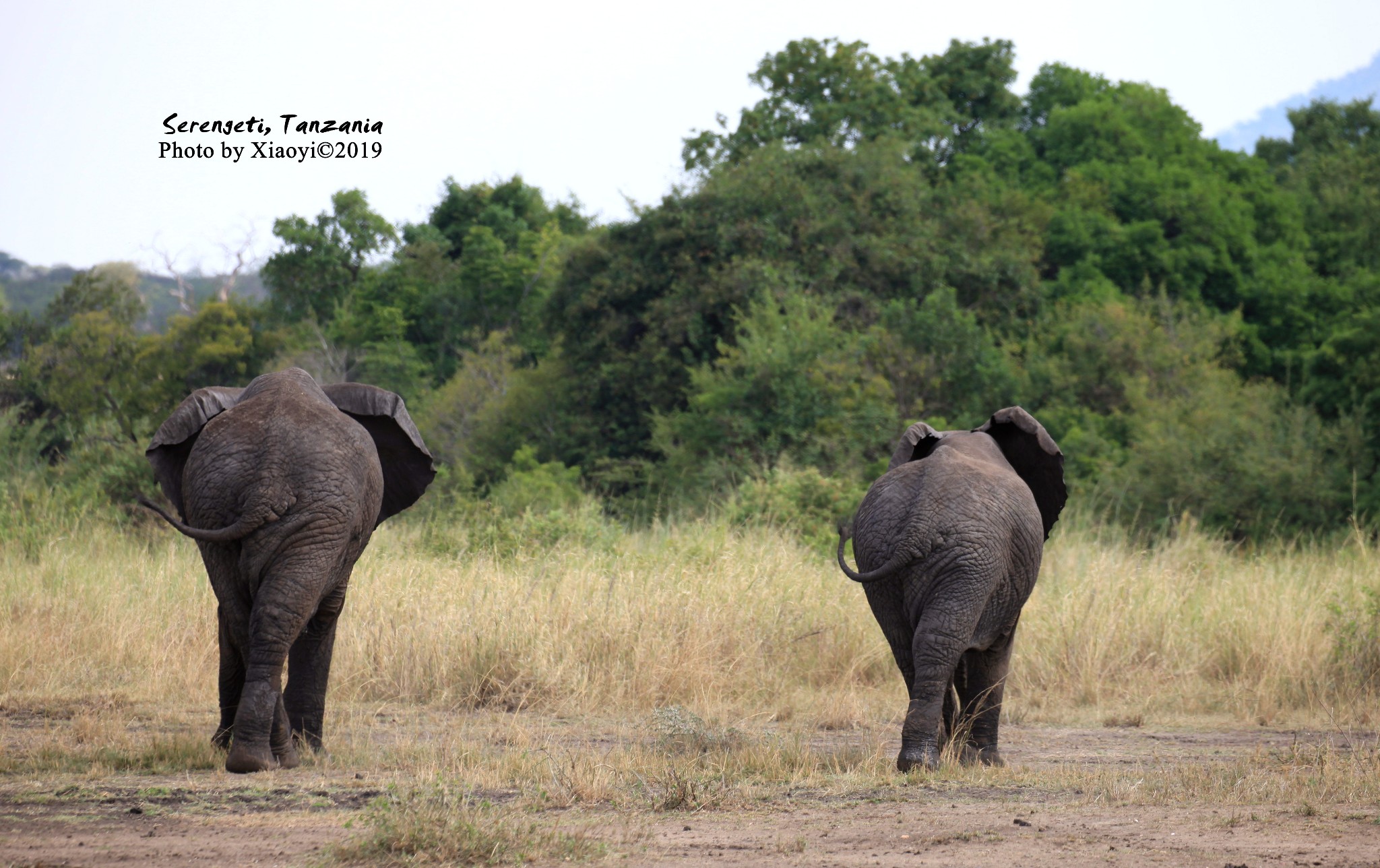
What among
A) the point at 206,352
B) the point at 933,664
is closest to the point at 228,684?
the point at 933,664

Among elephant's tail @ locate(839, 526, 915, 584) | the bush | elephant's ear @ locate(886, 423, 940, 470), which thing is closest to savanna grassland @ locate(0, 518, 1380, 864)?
the bush

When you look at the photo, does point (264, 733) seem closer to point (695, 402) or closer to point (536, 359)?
point (695, 402)

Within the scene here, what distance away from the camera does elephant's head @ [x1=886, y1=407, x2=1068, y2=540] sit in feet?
22.6

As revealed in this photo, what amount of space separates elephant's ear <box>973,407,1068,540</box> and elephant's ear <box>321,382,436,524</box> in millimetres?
2893

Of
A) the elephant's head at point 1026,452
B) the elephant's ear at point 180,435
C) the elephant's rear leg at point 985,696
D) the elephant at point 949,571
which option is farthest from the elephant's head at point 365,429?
the elephant's rear leg at point 985,696

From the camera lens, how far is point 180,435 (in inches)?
246

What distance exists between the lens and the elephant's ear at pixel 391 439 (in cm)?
693

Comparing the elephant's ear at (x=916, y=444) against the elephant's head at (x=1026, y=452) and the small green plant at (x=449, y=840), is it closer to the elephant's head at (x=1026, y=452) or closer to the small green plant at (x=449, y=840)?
the elephant's head at (x=1026, y=452)

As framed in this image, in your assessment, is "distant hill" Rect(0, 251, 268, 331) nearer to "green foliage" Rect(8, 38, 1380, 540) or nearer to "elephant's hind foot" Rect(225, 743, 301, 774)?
"green foliage" Rect(8, 38, 1380, 540)

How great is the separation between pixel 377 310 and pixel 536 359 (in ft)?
16.7

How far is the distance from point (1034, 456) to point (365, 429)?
3.41 metres

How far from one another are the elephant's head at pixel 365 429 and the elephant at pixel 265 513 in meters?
0.01

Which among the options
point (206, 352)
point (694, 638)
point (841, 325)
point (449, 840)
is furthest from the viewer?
point (206, 352)

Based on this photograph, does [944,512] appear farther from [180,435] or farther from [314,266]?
[314,266]
